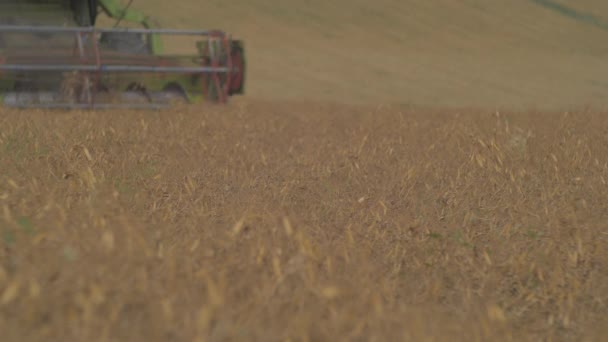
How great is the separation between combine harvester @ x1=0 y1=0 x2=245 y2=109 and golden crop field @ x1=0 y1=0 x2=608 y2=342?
0.56 metres

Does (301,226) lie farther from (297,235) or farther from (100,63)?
(100,63)

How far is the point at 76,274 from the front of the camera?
1849mm

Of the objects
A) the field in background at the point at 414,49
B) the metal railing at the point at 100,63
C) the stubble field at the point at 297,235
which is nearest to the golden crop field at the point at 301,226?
the stubble field at the point at 297,235

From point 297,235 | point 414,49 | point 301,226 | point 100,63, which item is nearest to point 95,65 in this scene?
point 100,63

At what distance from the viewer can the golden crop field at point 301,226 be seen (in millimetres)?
1890

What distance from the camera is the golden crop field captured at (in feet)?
→ 6.20

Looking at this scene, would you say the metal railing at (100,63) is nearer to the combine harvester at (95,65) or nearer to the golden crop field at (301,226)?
the combine harvester at (95,65)

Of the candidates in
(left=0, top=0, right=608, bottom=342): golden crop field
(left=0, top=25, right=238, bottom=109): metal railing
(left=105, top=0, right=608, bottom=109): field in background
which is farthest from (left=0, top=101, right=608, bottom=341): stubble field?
(left=105, top=0, right=608, bottom=109): field in background

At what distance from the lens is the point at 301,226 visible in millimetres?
3289

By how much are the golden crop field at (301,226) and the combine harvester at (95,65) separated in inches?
21.9

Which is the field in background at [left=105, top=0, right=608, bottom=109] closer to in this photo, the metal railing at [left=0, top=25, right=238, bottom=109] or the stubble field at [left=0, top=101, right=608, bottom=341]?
the metal railing at [left=0, top=25, right=238, bottom=109]

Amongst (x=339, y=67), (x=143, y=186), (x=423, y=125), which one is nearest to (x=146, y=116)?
(x=423, y=125)

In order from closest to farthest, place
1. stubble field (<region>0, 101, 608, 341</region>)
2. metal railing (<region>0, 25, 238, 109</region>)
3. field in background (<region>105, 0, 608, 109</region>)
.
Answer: stubble field (<region>0, 101, 608, 341</region>) < metal railing (<region>0, 25, 238, 109</region>) < field in background (<region>105, 0, 608, 109</region>)

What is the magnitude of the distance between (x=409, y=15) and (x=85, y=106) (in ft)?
78.2
